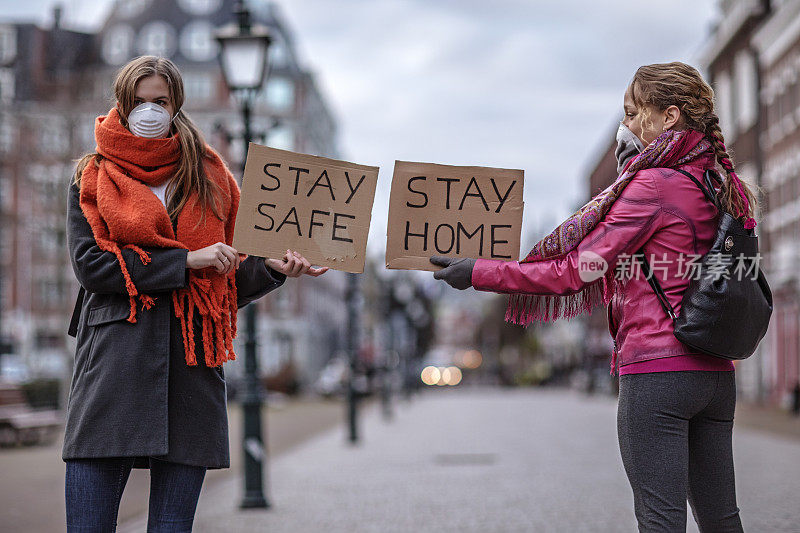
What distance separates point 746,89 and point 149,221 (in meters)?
40.7

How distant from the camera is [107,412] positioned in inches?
135

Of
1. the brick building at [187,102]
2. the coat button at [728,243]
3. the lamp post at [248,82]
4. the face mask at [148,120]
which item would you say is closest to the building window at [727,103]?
the brick building at [187,102]

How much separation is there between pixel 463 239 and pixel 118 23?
2798 inches

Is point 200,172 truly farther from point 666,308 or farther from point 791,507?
point 791,507

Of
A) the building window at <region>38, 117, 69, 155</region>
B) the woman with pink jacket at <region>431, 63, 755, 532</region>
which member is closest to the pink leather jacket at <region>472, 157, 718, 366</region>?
the woman with pink jacket at <region>431, 63, 755, 532</region>

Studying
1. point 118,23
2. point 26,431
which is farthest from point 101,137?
point 118,23

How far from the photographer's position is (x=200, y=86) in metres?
71.6

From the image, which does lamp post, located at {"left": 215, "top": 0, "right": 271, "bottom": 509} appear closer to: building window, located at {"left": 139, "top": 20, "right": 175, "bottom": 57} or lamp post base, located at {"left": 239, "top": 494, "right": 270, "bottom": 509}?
lamp post base, located at {"left": 239, "top": 494, "right": 270, "bottom": 509}

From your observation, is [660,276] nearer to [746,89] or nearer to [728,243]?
[728,243]

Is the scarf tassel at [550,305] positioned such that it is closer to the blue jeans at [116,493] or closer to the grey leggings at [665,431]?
the grey leggings at [665,431]

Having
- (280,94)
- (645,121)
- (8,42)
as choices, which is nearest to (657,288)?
(645,121)

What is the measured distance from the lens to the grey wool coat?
3432 mm

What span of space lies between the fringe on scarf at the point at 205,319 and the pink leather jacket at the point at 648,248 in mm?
891

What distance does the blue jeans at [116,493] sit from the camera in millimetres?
3430
